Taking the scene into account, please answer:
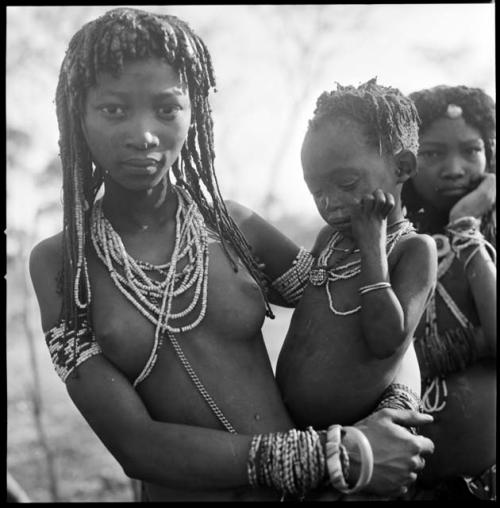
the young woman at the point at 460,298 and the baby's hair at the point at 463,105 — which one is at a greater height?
the baby's hair at the point at 463,105

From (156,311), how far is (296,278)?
22.7 inches

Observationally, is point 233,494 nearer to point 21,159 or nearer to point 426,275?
point 426,275

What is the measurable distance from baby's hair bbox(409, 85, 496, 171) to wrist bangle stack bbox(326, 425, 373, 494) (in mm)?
1526

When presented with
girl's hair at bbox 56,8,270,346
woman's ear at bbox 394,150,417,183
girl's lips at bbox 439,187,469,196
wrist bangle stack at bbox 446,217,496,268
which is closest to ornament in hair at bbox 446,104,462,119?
girl's lips at bbox 439,187,469,196

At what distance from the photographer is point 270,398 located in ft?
8.64

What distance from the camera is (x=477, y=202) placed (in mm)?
3453

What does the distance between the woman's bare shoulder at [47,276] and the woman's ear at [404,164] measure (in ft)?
3.84

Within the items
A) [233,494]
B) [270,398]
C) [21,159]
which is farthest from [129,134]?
[21,159]

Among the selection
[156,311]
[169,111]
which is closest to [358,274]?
[156,311]

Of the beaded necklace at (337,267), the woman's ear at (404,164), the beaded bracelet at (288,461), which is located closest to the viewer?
the beaded bracelet at (288,461)

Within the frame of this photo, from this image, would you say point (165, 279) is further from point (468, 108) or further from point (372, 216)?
point (468, 108)

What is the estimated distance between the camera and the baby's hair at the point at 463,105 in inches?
136

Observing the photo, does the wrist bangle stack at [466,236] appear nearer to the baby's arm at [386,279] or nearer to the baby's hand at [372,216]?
the baby's arm at [386,279]

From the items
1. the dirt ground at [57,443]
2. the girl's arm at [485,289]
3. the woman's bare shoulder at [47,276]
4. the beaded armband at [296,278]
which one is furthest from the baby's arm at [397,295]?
the dirt ground at [57,443]
